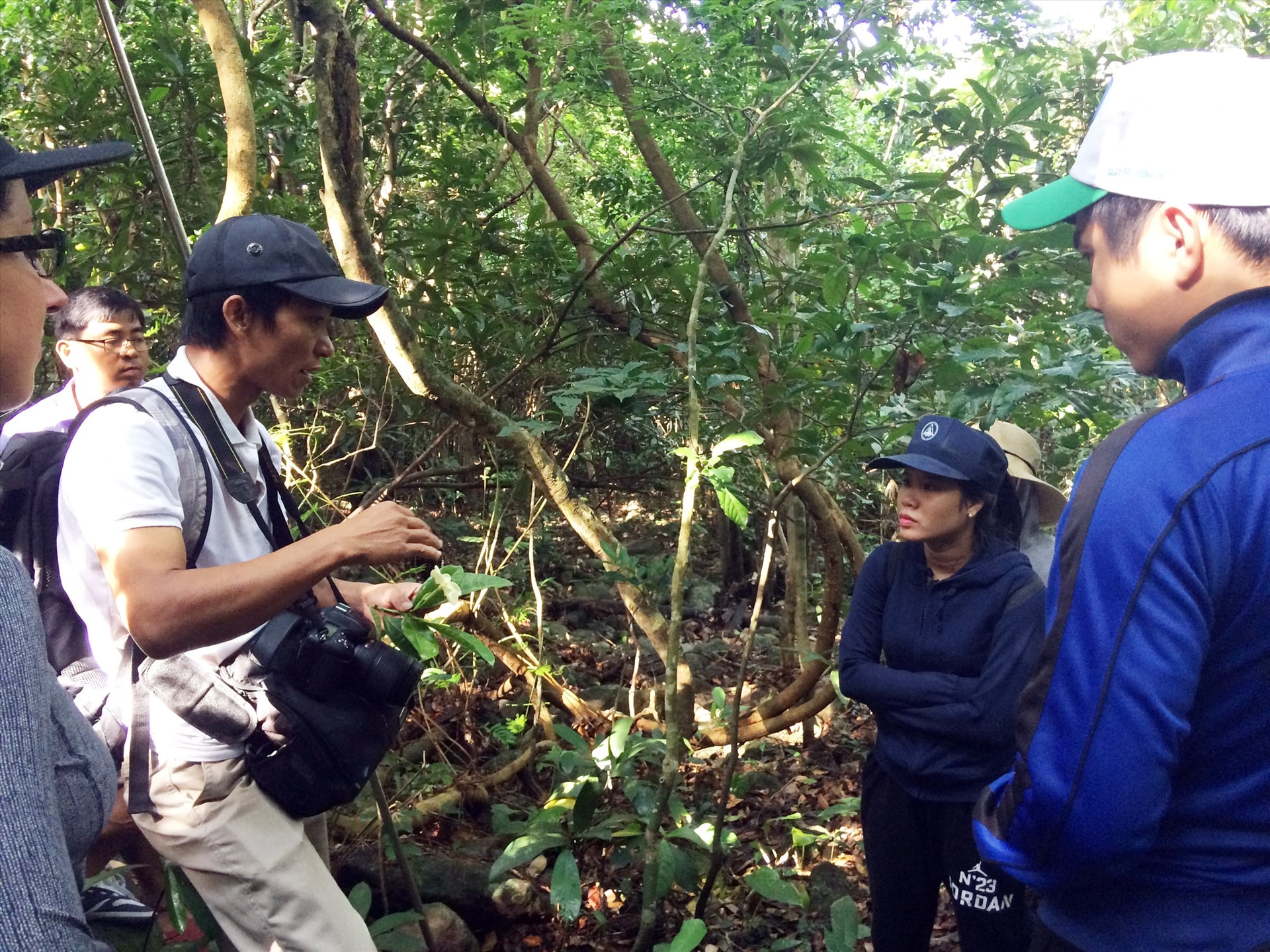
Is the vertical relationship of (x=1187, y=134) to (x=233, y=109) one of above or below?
below

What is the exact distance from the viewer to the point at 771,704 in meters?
4.48

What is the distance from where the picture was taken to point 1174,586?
1.16 m

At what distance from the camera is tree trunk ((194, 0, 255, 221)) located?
11.6 ft

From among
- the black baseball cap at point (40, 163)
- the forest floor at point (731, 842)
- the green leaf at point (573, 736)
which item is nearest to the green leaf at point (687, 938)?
the forest floor at point (731, 842)

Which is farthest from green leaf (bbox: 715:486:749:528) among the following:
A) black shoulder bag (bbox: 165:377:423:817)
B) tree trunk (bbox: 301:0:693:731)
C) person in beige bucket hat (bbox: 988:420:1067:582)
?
black shoulder bag (bbox: 165:377:423:817)

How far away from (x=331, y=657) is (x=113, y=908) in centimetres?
111

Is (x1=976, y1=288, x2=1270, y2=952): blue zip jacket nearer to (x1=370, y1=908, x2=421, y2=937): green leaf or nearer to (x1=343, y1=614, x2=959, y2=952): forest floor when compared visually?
(x1=343, y1=614, x2=959, y2=952): forest floor

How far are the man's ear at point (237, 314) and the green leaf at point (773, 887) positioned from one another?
8.26 feet

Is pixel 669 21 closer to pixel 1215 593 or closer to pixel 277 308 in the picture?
pixel 277 308

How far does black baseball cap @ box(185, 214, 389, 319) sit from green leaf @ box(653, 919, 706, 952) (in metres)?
2.09

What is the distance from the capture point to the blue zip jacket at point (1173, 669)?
1167 mm

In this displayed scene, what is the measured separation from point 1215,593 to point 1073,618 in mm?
167

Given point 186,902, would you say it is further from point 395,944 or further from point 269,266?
point 269,266

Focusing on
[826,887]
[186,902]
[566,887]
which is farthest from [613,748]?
[186,902]
